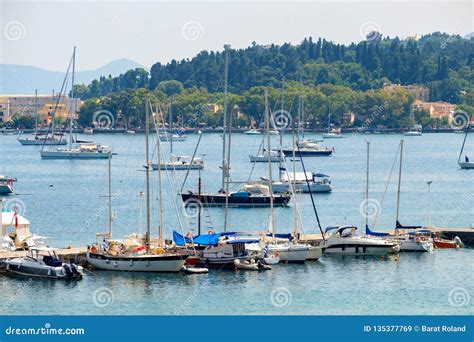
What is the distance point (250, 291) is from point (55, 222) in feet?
46.6

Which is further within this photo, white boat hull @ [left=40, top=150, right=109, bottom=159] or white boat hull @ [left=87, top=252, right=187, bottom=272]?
white boat hull @ [left=40, top=150, right=109, bottom=159]

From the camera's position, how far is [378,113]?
13350 cm

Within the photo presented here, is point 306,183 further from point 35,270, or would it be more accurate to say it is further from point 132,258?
point 35,270

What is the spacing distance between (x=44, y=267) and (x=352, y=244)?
8118mm

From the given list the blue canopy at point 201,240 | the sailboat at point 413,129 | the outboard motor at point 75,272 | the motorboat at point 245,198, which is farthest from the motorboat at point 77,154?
the sailboat at point 413,129

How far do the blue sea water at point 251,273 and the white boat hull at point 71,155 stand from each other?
2.52m

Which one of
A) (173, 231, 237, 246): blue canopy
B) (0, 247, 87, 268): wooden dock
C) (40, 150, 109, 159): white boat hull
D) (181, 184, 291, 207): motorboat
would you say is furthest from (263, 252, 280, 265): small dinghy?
(40, 150, 109, 159): white boat hull

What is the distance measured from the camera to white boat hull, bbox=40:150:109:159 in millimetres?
74750

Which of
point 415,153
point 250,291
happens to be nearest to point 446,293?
point 250,291

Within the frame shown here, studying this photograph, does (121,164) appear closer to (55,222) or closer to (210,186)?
(210,186)

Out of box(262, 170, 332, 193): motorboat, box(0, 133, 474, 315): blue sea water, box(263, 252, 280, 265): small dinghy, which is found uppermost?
box(262, 170, 332, 193): motorboat

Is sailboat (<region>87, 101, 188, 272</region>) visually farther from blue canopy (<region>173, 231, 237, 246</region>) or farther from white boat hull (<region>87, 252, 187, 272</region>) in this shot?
blue canopy (<region>173, 231, 237, 246</region>)

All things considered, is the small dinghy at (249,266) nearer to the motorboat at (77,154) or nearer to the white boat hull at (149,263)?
the white boat hull at (149,263)

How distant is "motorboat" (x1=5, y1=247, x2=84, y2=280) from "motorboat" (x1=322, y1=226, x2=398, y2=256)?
266 inches
